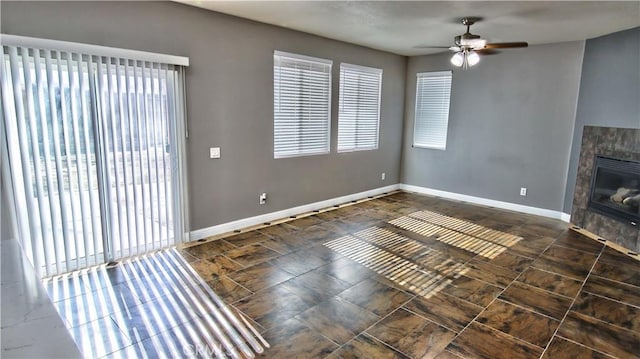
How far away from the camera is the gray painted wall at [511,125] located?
210 inches

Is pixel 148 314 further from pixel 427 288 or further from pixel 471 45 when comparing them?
pixel 471 45

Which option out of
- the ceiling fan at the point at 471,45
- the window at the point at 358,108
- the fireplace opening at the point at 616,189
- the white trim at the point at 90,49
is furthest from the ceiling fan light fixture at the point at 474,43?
the white trim at the point at 90,49

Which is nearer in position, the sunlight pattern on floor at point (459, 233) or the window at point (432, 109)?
the sunlight pattern on floor at point (459, 233)

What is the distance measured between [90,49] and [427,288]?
12.1 feet

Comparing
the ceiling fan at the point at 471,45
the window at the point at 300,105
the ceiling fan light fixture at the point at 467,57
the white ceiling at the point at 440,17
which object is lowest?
the window at the point at 300,105

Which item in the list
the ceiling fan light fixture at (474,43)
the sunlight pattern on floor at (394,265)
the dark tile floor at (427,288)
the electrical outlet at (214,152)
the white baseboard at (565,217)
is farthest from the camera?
the white baseboard at (565,217)

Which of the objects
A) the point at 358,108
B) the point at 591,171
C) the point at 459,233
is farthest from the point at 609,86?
the point at 358,108

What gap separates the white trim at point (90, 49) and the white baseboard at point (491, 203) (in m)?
4.99

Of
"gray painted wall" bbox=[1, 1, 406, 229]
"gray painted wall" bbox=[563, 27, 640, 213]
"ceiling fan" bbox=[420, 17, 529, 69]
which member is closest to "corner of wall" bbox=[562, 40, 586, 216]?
"gray painted wall" bbox=[563, 27, 640, 213]

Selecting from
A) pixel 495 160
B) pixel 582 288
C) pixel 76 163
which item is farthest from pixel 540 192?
pixel 76 163

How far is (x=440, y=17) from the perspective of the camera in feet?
13.0

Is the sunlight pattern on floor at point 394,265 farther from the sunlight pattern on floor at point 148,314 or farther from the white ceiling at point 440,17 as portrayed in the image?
the white ceiling at point 440,17

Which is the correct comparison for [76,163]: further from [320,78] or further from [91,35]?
[320,78]

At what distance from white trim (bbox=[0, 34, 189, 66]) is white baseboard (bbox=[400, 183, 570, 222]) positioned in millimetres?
4991
